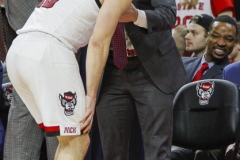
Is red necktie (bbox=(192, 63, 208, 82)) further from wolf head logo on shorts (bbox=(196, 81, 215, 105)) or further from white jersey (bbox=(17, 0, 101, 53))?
white jersey (bbox=(17, 0, 101, 53))

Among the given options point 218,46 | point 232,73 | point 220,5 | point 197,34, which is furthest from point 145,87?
point 220,5

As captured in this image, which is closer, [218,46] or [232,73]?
[232,73]

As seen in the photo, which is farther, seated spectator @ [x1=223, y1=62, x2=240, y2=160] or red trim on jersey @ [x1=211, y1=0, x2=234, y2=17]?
red trim on jersey @ [x1=211, y1=0, x2=234, y2=17]

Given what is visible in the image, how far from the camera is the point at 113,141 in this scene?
4.08m

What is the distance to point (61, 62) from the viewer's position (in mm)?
3156

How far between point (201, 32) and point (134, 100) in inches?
92.7

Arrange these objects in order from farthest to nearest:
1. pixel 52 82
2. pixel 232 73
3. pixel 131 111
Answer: pixel 232 73 → pixel 131 111 → pixel 52 82

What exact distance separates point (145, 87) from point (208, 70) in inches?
57.5

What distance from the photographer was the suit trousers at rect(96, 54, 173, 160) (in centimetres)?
395

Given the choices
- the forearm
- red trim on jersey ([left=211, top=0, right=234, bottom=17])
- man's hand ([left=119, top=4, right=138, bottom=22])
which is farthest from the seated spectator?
the forearm

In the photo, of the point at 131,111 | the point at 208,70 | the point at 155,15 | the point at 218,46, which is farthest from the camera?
the point at 218,46

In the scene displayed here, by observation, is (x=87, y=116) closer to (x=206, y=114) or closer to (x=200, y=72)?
(x=206, y=114)

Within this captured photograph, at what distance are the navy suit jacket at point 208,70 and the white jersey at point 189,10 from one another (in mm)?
1022

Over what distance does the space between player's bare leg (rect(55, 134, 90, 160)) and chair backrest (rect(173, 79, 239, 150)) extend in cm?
157
